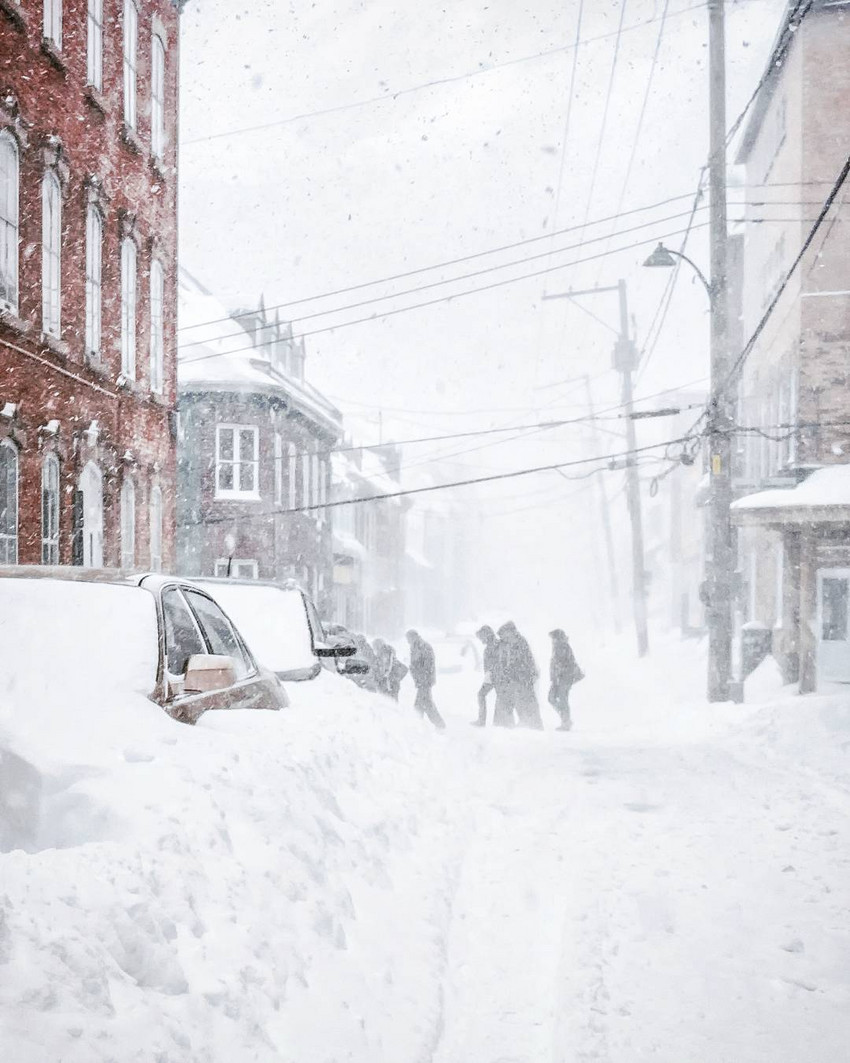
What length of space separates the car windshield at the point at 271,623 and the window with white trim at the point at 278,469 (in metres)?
18.3

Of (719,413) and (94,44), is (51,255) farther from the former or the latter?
(719,413)

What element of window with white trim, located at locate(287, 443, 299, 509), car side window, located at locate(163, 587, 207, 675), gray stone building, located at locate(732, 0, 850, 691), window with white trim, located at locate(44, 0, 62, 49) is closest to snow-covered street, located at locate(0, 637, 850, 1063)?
car side window, located at locate(163, 587, 207, 675)

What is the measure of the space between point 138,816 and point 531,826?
4565 mm

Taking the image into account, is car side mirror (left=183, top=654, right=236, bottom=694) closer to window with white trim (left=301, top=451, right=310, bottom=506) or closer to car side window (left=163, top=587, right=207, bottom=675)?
car side window (left=163, top=587, right=207, bottom=675)

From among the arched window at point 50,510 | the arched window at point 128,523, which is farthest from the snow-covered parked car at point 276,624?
the arched window at point 128,523

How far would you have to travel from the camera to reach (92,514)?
15266mm

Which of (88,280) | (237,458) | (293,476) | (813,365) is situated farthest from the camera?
(293,476)

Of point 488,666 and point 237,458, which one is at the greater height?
point 237,458

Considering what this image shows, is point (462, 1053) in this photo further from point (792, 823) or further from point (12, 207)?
point (12, 207)

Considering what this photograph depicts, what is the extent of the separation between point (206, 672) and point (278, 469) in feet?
79.1

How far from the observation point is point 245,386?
27.2 metres

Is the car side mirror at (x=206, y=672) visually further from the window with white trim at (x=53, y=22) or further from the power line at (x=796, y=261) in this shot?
the window with white trim at (x=53, y=22)

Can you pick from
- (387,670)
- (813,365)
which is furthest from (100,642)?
(813,365)

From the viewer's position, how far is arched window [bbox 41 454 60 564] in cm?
1359
